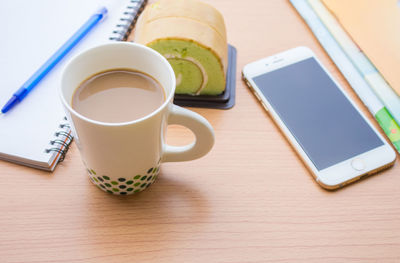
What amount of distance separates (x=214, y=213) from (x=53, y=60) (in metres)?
0.34

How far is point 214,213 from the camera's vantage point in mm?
497

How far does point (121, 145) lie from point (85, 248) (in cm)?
15

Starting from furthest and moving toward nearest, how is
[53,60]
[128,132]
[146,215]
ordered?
[53,60] < [146,215] < [128,132]

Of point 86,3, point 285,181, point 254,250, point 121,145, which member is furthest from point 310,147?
point 86,3

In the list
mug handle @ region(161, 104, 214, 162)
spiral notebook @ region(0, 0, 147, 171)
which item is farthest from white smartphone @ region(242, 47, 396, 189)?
spiral notebook @ region(0, 0, 147, 171)

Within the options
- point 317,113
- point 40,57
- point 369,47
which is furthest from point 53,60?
point 369,47

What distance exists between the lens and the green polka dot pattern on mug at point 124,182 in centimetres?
46

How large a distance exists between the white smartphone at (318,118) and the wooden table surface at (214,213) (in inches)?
0.8

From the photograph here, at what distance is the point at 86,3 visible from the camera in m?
0.70

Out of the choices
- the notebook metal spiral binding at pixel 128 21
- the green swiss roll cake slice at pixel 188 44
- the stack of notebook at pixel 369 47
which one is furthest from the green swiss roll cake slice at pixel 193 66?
the stack of notebook at pixel 369 47

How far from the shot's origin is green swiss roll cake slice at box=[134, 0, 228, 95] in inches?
21.0

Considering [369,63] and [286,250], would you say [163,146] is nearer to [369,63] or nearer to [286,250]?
[286,250]

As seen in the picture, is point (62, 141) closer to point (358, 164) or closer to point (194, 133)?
point (194, 133)

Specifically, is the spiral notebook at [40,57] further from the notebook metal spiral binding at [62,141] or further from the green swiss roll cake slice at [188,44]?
the green swiss roll cake slice at [188,44]
